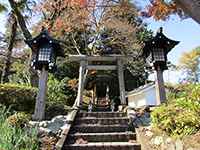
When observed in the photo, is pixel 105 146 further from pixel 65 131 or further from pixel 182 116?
pixel 182 116

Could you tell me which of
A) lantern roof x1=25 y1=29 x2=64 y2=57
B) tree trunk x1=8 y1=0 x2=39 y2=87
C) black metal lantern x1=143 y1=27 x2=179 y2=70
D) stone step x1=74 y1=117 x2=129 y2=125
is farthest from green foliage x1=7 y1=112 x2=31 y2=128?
tree trunk x1=8 y1=0 x2=39 y2=87

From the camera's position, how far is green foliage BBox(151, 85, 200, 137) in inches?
206

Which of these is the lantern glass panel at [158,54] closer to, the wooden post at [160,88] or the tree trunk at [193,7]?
the wooden post at [160,88]

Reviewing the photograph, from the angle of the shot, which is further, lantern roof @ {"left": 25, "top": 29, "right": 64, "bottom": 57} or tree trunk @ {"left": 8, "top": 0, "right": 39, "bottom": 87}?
tree trunk @ {"left": 8, "top": 0, "right": 39, "bottom": 87}

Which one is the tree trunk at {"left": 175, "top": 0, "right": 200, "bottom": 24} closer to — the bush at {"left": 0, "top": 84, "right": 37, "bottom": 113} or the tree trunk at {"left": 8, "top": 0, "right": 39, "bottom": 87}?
the bush at {"left": 0, "top": 84, "right": 37, "bottom": 113}

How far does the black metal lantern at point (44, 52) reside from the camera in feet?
32.3

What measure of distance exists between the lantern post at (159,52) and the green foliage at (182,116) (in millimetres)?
3786

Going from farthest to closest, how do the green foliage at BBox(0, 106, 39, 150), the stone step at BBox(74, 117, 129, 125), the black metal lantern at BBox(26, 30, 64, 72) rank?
the black metal lantern at BBox(26, 30, 64, 72), the stone step at BBox(74, 117, 129, 125), the green foliage at BBox(0, 106, 39, 150)

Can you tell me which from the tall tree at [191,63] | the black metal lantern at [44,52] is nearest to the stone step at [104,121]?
the black metal lantern at [44,52]

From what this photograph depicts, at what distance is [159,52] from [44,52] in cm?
380

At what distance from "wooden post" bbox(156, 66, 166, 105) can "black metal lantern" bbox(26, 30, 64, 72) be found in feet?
11.2

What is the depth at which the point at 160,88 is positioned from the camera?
1005 cm

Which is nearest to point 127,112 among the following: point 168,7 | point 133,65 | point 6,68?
point 168,7

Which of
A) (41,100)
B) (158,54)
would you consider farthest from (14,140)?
(158,54)
